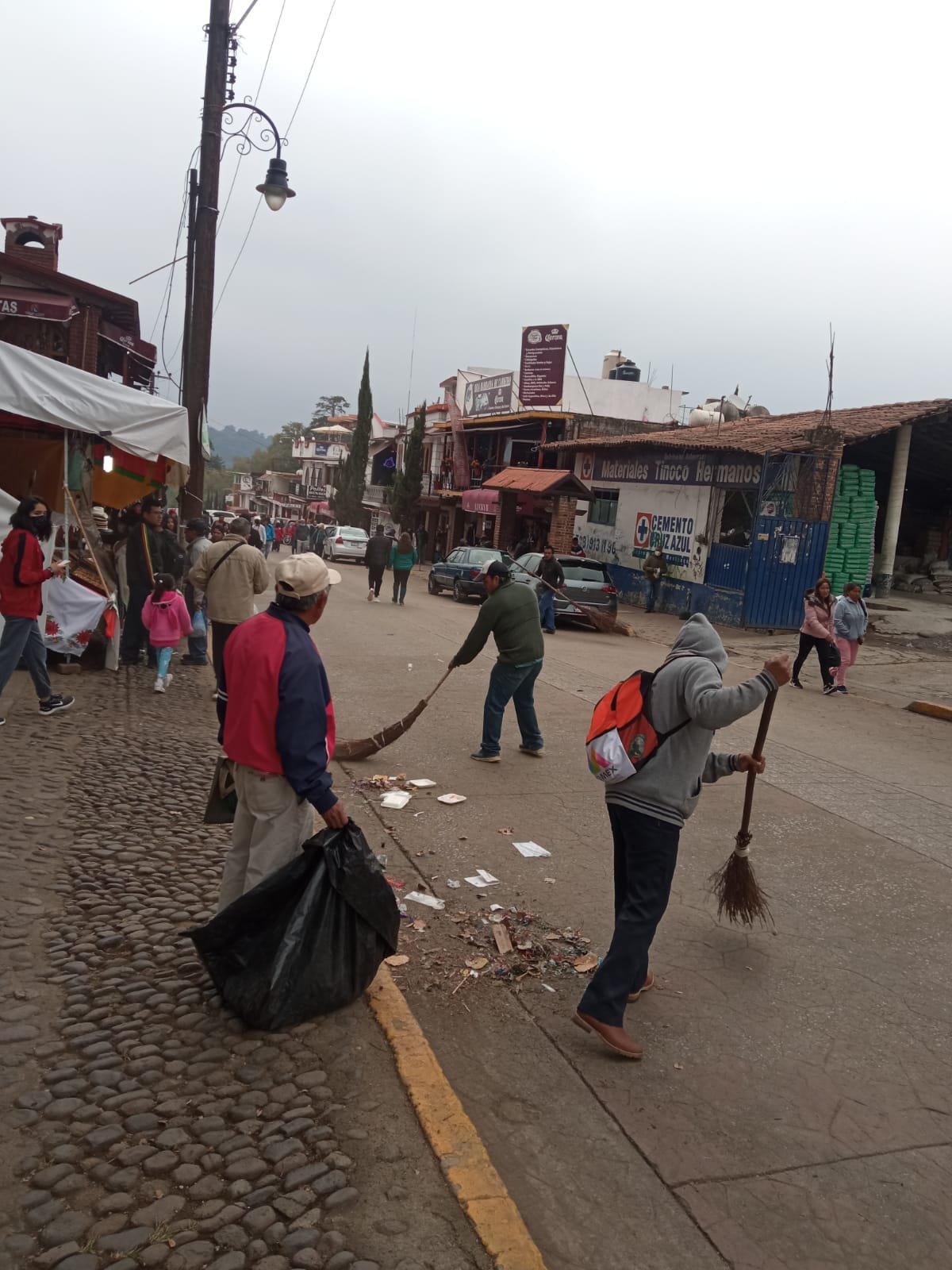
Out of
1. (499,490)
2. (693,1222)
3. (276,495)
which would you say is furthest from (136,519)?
(276,495)

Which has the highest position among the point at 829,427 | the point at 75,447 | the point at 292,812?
the point at 829,427

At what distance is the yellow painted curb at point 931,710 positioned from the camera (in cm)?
1148

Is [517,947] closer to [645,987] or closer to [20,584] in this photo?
[645,987]

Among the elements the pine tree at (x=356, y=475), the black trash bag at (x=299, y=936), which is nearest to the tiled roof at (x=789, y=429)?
the black trash bag at (x=299, y=936)

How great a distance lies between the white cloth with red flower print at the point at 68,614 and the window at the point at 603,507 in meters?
18.0

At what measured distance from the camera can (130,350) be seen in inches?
881

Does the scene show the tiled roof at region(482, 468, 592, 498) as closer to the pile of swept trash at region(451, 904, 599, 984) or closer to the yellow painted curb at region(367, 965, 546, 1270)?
the pile of swept trash at region(451, 904, 599, 984)

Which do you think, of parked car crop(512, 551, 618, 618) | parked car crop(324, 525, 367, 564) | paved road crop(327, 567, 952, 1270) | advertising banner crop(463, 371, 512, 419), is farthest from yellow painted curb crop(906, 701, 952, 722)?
parked car crop(324, 525, 367, 564)

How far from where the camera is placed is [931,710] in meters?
11.7

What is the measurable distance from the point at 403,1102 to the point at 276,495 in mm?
91186

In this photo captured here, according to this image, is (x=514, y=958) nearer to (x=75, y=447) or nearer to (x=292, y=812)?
(x=292, y=812)

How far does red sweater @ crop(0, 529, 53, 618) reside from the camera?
22.5ft

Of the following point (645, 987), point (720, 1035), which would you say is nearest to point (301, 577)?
point (645, 987)

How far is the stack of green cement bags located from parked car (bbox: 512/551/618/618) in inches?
193
